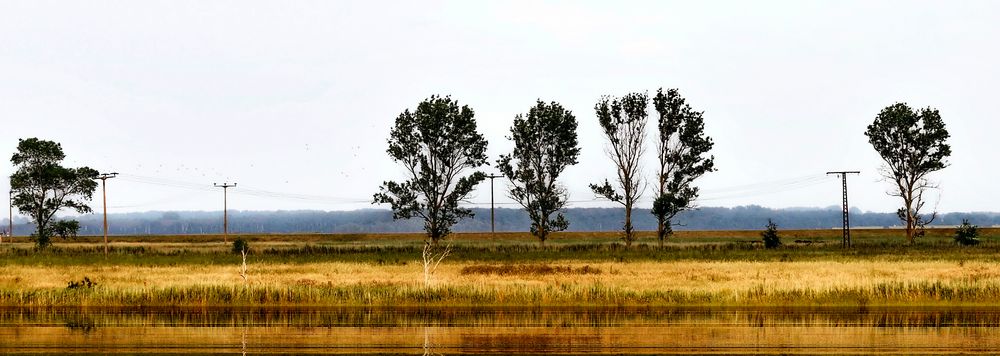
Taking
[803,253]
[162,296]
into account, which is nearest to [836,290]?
[162,296]

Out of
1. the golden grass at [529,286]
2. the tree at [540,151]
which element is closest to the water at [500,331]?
the golden grass at [529,286]

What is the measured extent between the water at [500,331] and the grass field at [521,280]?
6.79 ft

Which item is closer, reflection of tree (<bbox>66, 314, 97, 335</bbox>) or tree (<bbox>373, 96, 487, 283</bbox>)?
reflection of tree (<bbox>66, 314, 97, 335</bbox>)

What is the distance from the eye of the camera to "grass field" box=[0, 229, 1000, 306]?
3772 centimetres

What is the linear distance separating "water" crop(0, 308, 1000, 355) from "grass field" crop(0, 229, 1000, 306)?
207cm

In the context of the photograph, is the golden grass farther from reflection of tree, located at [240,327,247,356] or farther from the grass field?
reflection of tree, located at [240,327,247,356]

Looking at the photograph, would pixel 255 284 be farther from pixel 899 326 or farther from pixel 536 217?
pixel 536 217

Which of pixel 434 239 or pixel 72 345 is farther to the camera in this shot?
pixel 434 239

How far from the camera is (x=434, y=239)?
81.2 m

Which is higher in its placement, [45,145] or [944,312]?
[45,145]

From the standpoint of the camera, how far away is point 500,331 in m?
28.9

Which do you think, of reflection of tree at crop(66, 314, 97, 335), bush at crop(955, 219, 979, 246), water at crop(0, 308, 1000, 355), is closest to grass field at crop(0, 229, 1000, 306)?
water at crop(0, 308, 1000, 355)

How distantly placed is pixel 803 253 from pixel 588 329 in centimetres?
4426

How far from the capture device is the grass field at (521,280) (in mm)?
37719
